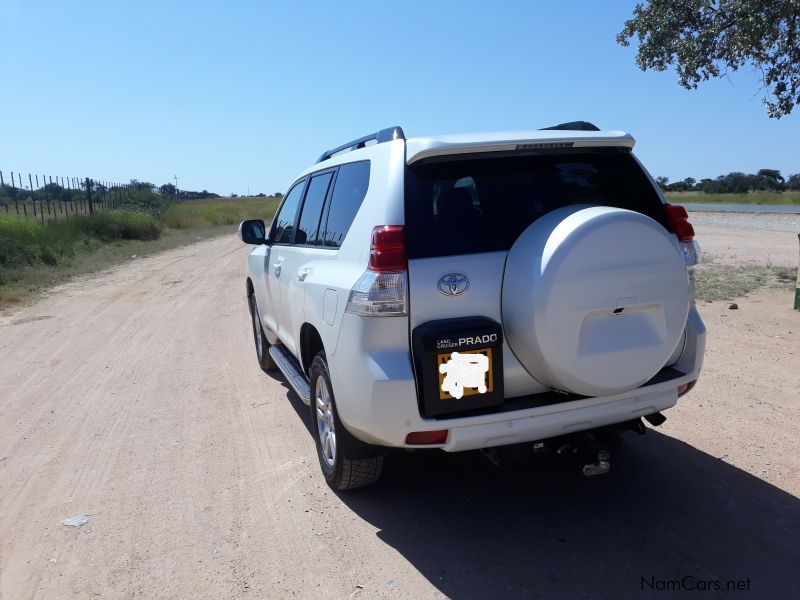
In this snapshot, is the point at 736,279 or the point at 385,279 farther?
the point at 736,279

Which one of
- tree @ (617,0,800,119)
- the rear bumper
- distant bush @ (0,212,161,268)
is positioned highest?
tree @ (617,0,800,119)

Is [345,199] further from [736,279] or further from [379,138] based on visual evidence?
[736,279]

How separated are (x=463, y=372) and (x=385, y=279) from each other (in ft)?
1.92

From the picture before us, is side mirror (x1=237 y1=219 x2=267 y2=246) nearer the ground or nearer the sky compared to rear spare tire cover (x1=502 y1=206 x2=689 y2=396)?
nearer the sky

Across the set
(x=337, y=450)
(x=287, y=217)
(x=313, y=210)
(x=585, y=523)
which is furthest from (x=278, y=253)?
(x=585, y=523)

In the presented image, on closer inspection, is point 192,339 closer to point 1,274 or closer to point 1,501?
point 1,501

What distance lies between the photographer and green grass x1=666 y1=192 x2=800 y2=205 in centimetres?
5631

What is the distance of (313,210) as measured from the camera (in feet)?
16.3

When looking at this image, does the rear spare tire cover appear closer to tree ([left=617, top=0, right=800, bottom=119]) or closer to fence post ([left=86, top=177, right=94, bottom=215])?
tree ([left=617, top=0, right=800, bottom=119])

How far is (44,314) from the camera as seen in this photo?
10.8 meters

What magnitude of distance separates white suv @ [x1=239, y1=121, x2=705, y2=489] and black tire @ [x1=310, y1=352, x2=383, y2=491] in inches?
0.8

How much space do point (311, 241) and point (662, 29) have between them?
8787mm

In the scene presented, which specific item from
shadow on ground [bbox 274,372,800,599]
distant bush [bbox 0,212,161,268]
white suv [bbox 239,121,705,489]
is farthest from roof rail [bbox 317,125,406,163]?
distant bush [bbox 0,212,161,268]

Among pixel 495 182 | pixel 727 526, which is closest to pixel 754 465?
pixel 727 526
